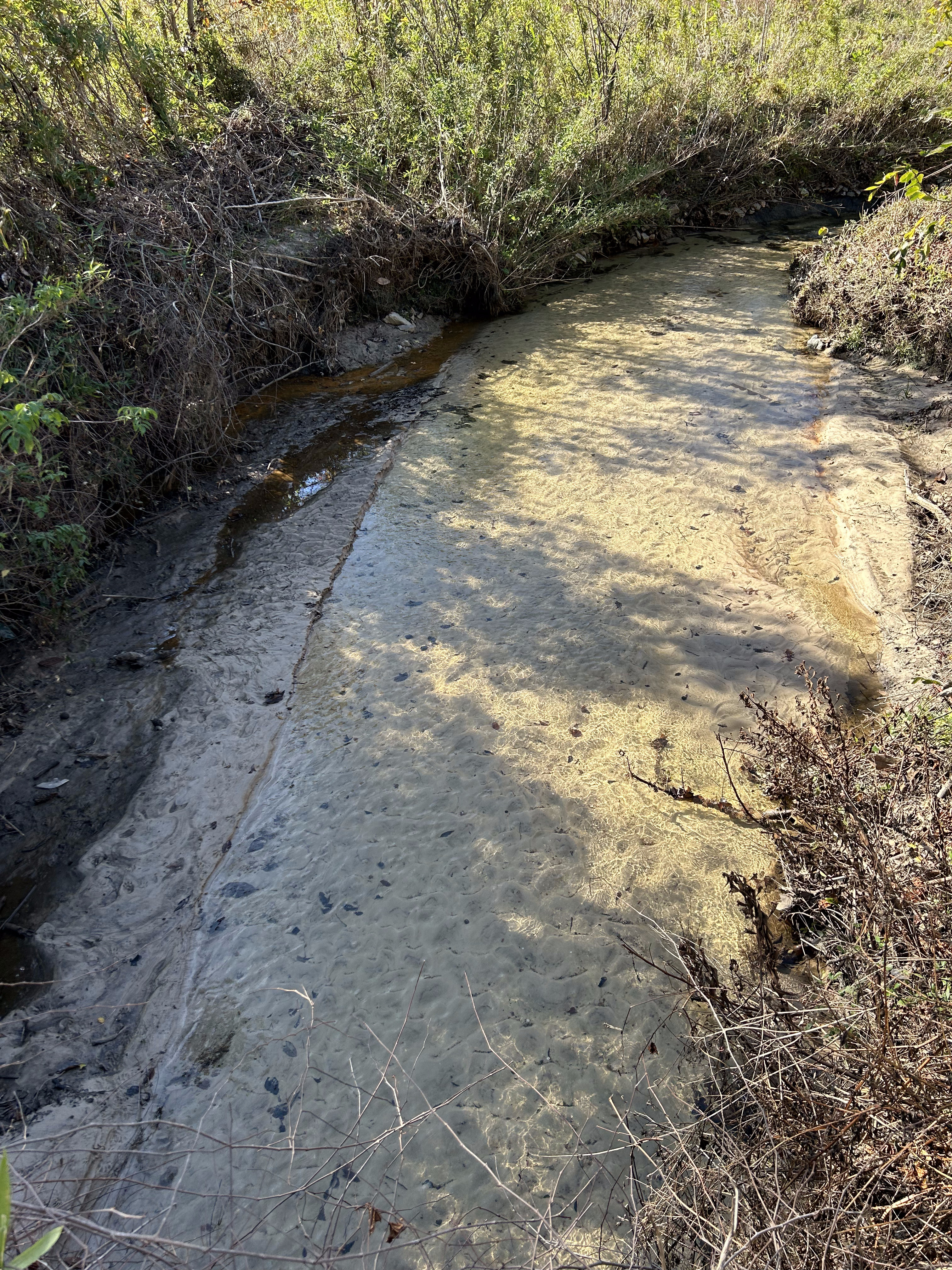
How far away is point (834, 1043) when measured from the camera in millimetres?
1711

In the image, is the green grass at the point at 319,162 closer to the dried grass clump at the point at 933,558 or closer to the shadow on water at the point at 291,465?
the shadow on water at the point at 291,465

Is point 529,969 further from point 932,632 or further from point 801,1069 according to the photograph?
point 932,632

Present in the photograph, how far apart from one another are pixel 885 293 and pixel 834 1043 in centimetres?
548

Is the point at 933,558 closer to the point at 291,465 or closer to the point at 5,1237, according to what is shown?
the point at 291,465

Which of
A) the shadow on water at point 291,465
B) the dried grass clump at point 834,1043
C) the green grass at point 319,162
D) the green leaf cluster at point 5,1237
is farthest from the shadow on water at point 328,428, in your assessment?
the green leaf cluster at point 5,1237

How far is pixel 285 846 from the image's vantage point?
2.74m

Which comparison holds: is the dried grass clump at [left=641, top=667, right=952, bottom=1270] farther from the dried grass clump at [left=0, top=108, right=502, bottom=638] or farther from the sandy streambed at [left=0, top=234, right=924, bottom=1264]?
the dried grass clump at [left=0, top=108, right=502, bottom=638]

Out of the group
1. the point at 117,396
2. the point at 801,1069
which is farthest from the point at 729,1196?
the point at 117,396

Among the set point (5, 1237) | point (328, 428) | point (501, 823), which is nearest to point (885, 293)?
point (328, 428)

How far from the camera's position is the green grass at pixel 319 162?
4.12 m

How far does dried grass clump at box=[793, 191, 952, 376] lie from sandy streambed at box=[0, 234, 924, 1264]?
72 centimetres

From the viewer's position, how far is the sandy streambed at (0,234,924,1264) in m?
1.95

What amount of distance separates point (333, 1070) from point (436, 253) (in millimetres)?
6346

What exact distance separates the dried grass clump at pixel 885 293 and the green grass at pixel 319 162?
6.93ft
